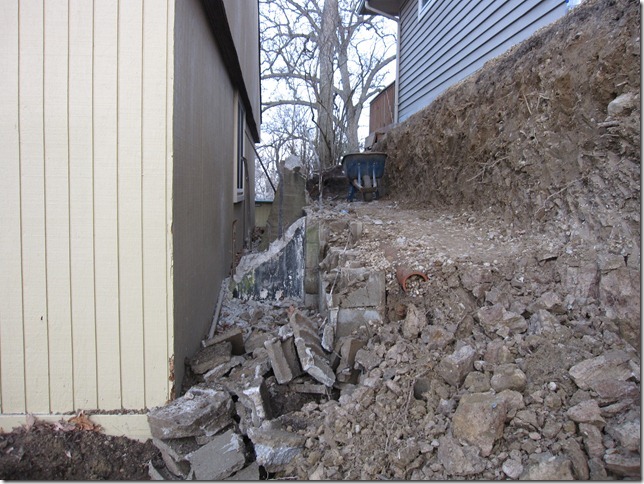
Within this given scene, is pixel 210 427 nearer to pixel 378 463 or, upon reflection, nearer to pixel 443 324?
pixel 378 463

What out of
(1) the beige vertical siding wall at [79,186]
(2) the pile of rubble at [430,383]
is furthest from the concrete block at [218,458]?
(1) the beige vertical siding wall at [79,186]

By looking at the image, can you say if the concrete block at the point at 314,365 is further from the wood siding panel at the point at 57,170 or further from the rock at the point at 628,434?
the rock at the point at 628,434

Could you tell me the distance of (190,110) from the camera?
362 centimetres

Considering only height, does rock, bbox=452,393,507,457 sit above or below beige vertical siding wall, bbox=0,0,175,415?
below

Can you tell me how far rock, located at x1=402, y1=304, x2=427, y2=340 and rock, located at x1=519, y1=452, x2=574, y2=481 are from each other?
135 cm

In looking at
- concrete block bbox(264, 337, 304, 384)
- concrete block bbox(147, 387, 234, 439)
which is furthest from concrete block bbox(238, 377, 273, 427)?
concrete block bbox(264, 337, 304, 384)

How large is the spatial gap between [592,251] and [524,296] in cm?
56

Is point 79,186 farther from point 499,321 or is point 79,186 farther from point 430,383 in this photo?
point 499,321

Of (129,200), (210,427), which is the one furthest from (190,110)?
(210,427)

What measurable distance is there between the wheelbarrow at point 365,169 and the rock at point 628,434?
6699 millimetres

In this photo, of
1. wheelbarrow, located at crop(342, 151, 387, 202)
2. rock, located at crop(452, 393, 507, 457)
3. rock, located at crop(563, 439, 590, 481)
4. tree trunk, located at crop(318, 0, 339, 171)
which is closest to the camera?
rock, located at crop(563, 439, 590, 481)

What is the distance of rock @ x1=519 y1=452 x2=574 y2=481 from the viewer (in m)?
2.10

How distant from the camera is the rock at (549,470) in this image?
6.89ft

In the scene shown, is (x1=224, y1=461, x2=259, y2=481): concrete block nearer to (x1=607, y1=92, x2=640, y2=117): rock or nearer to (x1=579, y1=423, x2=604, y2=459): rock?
(x1=579, y1=423, x2=604, y2=459): rock
